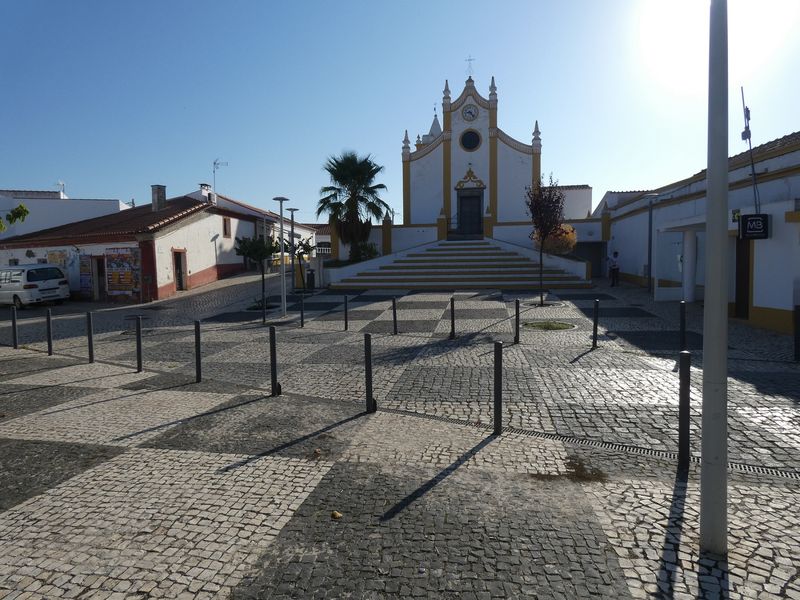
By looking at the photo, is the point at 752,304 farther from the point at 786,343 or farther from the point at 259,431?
the point at 259,431

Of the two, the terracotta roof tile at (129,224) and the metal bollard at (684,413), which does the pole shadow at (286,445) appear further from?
the terracotta roof tile at (129,224)

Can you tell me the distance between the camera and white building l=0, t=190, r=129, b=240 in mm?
32281

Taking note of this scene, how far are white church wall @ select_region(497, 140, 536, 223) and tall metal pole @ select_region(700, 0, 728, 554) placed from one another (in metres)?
31.5

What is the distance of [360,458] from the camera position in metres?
4.73

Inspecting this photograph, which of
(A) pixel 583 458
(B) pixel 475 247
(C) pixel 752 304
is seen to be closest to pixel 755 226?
(C) pixel 752 304

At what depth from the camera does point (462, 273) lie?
2605 centimetres

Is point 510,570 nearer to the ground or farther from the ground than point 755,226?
nearer to the ground

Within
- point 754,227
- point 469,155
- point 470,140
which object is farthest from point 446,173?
point 754,227

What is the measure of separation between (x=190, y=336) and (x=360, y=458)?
29.8 ft

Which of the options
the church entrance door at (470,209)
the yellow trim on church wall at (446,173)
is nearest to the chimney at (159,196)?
the yellow trim on church wall at (446,173)

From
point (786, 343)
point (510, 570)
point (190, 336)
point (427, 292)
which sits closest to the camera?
point (510, 570)

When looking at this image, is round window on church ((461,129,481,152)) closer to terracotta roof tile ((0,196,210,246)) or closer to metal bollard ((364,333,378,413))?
terracotta roof tile ((0,196,210,246))

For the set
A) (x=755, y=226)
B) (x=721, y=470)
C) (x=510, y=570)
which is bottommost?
(x=510, y=570)

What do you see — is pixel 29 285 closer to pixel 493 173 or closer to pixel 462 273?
pixel 462 273
